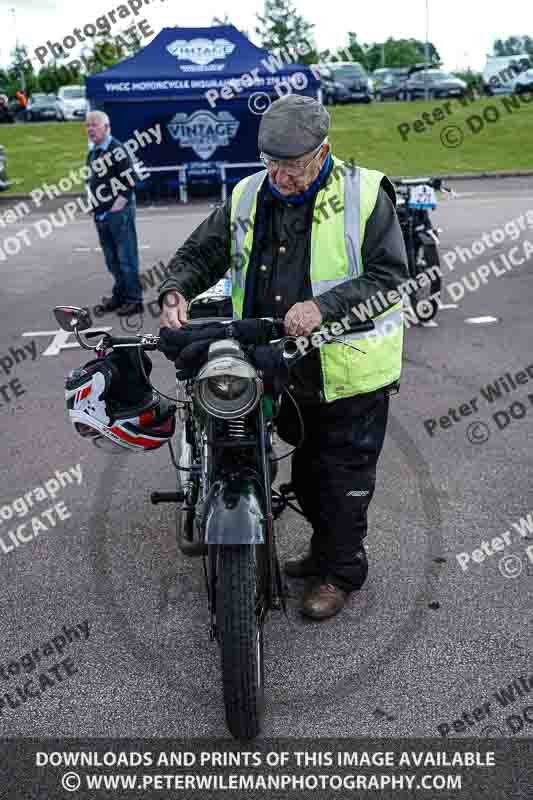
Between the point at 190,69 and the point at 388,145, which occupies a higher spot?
the point at 190,69

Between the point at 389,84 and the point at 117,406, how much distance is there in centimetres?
3822

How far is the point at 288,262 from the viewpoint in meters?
3.31

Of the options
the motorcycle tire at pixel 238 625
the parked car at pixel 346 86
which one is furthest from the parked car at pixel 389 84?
the motorcycle tire at pixel 238 625

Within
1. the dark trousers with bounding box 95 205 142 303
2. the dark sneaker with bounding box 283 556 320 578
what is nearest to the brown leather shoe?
the dark sneaker with bounding box 283 556 320 578

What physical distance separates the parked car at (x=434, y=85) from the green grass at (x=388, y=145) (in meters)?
2.05

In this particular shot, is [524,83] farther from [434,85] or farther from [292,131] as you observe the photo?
[292,131]

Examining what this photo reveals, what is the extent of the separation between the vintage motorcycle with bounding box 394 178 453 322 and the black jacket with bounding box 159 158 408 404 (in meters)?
4.57

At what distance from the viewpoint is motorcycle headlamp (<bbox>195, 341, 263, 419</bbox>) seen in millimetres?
2680

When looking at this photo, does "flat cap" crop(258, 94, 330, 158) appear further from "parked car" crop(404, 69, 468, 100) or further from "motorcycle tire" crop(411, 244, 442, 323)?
"parked car" crop(404, 69, 468, 100)

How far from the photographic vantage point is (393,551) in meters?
4.16

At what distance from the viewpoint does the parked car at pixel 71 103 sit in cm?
3294

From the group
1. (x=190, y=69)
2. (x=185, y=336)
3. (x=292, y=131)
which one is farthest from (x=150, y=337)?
(x=190, y=69)

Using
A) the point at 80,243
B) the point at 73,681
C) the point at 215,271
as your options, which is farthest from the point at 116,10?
the point at 73,681

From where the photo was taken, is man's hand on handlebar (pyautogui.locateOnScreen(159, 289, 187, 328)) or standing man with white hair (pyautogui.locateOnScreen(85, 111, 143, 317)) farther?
standing man with white hair (pyautogui.locateOnScreen(85, 111, 143, 317))
